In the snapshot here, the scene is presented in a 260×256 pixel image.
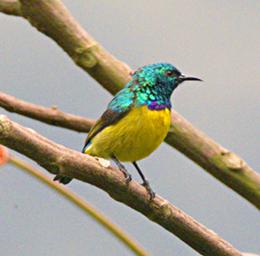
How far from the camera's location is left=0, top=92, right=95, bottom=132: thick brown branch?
3.97 metres

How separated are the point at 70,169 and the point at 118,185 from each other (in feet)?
0.88

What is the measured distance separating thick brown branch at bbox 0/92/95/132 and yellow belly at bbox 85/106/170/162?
0.14m

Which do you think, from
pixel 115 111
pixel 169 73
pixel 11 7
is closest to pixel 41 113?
pixel 115 111

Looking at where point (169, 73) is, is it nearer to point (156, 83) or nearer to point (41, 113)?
point (156, 83)

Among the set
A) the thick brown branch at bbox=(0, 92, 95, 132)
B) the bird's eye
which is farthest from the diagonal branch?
the bird's eye

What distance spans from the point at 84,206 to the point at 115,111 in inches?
37.5

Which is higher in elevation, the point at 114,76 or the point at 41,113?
the point at 114,76

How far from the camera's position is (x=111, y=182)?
112 inches

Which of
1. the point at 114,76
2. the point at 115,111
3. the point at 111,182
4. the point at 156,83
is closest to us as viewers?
the point at 111,182

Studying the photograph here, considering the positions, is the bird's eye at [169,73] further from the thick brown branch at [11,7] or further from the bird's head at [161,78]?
the thick brown branch at [11,7]

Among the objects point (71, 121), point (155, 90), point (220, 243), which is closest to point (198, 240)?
point (220, 243)

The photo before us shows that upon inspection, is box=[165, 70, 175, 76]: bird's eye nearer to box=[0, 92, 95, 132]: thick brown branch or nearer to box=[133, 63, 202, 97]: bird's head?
box=[133, 63, 202, 97]: bird's head

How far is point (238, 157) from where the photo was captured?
13.3ft

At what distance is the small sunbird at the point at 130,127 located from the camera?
163 inches
